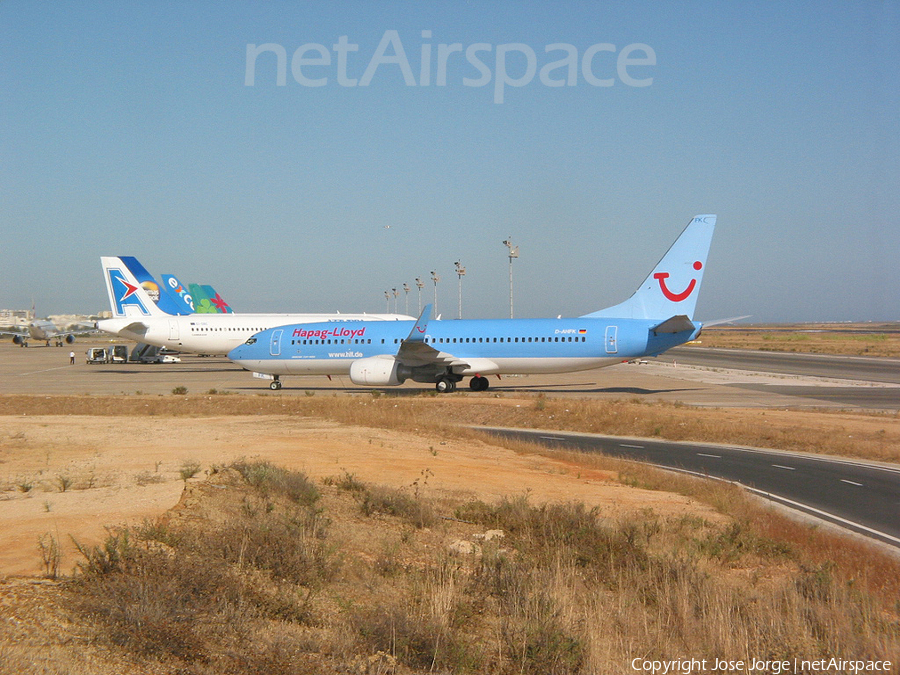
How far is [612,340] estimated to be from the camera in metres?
36.5

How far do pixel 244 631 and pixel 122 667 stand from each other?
107cm

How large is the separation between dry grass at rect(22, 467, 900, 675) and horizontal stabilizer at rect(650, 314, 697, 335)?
81.3 ft

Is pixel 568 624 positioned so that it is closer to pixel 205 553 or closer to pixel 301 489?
pixel 205 553

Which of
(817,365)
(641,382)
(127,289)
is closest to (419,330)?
(641,382)

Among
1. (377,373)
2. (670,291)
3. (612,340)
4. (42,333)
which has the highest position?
(670,291)

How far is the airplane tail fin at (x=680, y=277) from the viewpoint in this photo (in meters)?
36.8

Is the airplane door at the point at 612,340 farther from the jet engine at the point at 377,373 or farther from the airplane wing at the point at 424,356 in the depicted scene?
the jet engine at the point at 377,373

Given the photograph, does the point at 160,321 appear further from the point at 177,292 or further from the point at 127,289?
the point at 177,292

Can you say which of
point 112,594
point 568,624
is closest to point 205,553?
point 112,594

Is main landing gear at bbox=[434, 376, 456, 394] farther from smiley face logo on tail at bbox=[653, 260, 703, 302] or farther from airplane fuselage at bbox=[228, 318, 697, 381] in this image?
smiley face logo on tail at bbox=[653, 260, 703, 302]

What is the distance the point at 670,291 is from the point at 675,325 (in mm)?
2674

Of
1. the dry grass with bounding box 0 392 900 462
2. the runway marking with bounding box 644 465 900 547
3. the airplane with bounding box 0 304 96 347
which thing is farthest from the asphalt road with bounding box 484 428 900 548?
the airplane with bounding box 0 304 96 347

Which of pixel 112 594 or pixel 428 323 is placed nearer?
pixel 112 594

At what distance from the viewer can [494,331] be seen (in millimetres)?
38500
